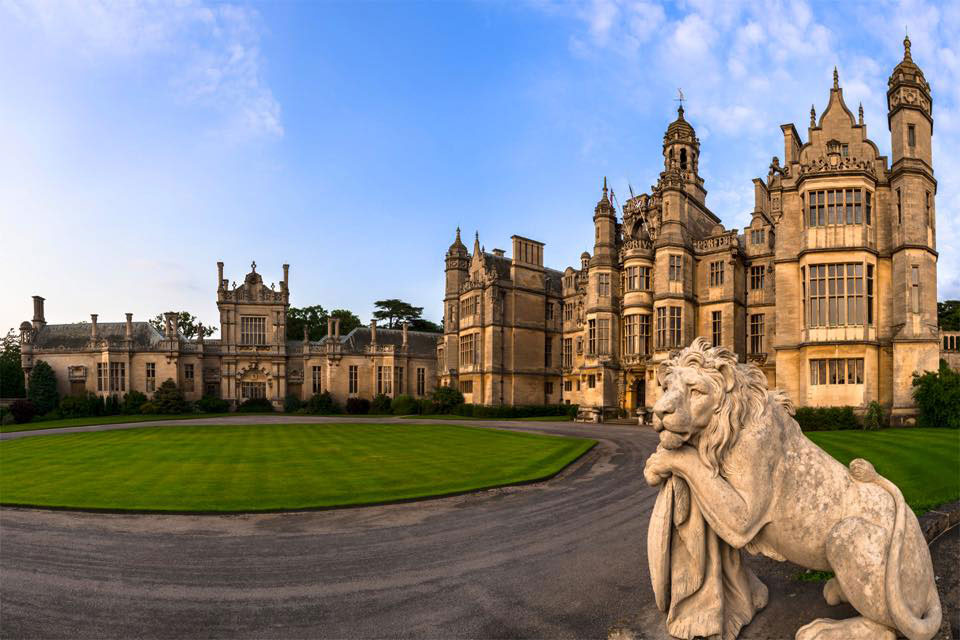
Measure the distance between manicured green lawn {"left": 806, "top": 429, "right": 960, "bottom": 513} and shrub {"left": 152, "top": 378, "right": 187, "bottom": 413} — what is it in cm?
5000

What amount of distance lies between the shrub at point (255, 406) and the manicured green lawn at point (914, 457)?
4837 centimetres

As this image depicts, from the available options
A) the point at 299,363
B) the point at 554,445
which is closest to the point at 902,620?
the point at 554,445

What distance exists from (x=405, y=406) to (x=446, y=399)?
4978 millimetres

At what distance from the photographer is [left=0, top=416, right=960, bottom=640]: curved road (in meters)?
5.61

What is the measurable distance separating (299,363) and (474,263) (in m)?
23.6

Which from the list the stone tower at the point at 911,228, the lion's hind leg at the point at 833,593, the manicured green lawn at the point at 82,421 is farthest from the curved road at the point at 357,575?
the manicured green lawn at the point at 82,421

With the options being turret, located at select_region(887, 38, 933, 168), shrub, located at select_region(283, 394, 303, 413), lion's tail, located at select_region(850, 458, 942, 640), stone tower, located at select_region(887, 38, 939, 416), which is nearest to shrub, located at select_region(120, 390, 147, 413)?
shrub, located at select_region(283, 394, 303, 413)

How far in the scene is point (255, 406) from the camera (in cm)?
5325

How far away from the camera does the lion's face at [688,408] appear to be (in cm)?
378

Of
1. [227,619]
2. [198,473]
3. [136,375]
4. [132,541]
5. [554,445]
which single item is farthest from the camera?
[136,375]

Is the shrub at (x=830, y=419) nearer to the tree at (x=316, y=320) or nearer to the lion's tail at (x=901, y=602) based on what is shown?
the lion's tail at (x=901, y=602)

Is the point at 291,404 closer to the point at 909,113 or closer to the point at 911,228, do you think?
the point at 911,228

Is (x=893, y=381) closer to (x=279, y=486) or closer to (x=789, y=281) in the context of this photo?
(x=789, y=281)

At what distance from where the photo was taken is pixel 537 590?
6.47m
